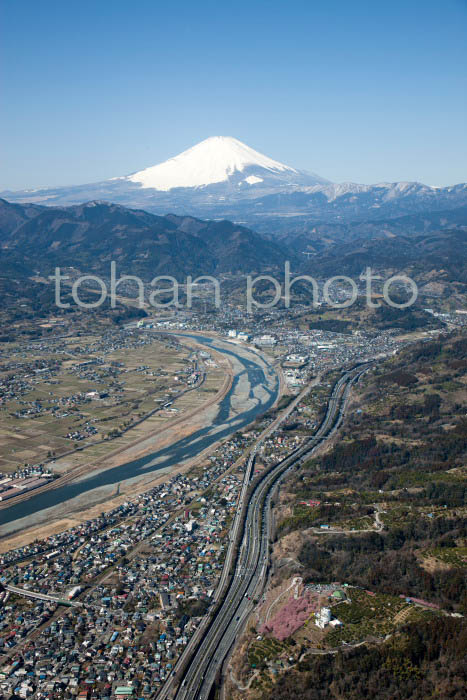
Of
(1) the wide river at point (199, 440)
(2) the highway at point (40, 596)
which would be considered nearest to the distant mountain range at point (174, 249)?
Answer: (1) the wide river at point (199, 440)

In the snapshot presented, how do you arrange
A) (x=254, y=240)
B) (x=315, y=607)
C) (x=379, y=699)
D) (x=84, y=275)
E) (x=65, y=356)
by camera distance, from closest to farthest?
1. (x=379, y=699)
2. (x=315, y=607)
3. (x=65, y=356)
4. (x=84, y=275)
5. (x=254, y=240)

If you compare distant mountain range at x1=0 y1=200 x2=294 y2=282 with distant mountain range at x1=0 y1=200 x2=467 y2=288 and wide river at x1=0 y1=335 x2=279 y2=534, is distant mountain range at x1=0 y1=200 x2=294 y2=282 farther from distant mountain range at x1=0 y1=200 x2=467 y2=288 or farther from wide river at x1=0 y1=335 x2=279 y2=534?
wide river at x1=0 y1=335 x2=279 y2=534

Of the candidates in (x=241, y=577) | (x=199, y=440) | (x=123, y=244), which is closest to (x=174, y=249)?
(x=123, y=244)

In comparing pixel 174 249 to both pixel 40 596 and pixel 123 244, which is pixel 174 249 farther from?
pixel 40 596

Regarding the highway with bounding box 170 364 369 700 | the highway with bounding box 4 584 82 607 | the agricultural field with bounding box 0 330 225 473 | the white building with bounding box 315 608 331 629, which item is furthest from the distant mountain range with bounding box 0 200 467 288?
the highway with bounding box 4 584 82 607

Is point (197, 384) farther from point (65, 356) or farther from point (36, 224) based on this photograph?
point (36, 224)

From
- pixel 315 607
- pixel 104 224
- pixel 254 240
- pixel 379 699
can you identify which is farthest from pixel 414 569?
pixel 104 224
